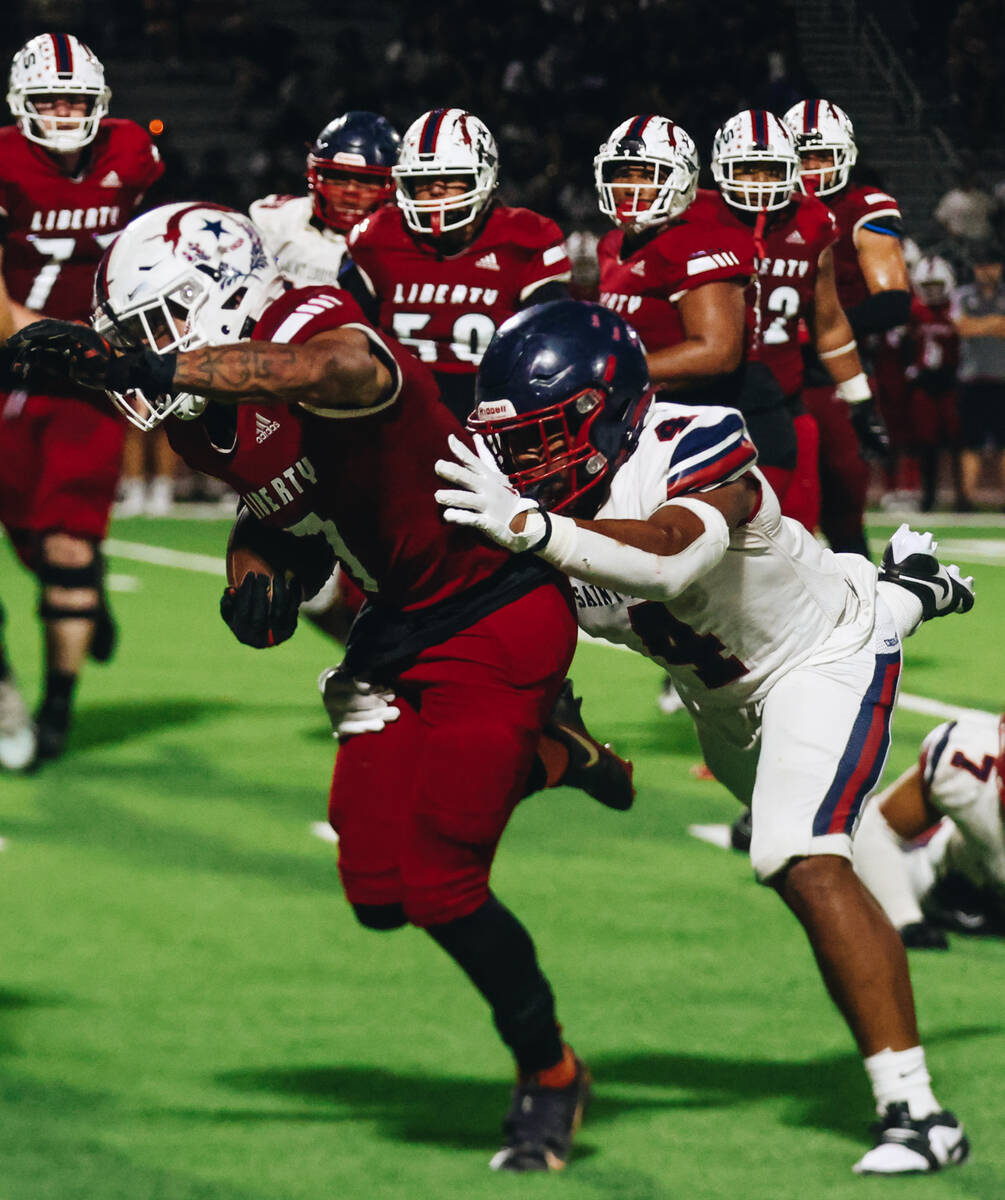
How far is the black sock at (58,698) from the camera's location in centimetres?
679

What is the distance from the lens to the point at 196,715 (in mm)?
7590

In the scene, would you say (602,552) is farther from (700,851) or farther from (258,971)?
(700,851)

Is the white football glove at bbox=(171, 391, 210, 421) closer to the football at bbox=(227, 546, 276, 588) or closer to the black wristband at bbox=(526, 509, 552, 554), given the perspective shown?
the football at bbox=(227, 546, 276, 588)

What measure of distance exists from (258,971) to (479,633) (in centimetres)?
139

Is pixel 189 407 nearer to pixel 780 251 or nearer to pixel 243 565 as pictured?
pixel 243 565

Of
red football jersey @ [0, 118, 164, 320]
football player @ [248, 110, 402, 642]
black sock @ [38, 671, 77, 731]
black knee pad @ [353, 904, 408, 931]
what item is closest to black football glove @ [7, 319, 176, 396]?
black knee pad @ [353, 904, 408, 931]

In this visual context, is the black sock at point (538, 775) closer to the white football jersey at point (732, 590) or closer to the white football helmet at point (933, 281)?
the white football jersey at point (732, 590)

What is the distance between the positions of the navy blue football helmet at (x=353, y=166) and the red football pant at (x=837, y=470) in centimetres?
169

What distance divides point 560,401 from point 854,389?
401 cm

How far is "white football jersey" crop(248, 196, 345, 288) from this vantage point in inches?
273

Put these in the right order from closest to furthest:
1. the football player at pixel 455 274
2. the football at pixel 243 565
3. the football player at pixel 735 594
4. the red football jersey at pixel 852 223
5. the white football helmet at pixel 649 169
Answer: the football player at pixel 735 594 < the football at pixel 243 565 < the white football helmet at pixel 649 169 < the football player at pixel 455 274 < the red football jersey at pixel 852 223

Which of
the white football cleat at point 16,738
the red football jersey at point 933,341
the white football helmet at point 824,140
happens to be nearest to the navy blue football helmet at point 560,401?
the white football cleat at point 16,738

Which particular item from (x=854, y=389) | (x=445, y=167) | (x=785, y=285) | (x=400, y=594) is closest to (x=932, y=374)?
(x=854, y=389)

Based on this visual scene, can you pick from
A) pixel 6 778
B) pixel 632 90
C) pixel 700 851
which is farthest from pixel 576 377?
pixel 632 90
